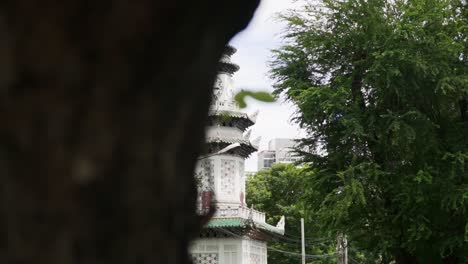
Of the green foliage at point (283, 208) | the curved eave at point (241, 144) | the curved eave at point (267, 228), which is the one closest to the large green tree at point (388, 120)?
the curved eave at point (241, 144)

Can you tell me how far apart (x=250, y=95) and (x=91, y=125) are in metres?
0.99

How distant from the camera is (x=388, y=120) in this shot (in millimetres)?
18375

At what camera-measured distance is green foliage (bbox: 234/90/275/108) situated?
2004 mm

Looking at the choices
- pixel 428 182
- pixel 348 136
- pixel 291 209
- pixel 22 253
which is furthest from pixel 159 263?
pixel 291 209

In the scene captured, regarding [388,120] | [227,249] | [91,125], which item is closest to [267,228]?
[227,249]

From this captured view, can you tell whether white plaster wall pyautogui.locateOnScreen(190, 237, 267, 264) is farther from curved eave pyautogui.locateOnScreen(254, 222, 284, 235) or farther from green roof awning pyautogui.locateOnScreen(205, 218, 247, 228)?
curved eave pyautogui.locateOnScreen(254, 222, 284, 235)

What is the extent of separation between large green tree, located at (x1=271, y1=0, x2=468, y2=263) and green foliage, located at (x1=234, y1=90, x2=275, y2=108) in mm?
15682

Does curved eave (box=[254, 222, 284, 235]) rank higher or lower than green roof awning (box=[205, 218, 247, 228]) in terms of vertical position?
higher

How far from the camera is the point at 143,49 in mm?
1168

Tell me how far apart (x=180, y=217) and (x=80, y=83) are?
1.14ft

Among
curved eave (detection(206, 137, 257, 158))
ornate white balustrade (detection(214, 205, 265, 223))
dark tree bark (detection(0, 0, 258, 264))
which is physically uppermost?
curved eave (detection(206, 137, 257, 158))

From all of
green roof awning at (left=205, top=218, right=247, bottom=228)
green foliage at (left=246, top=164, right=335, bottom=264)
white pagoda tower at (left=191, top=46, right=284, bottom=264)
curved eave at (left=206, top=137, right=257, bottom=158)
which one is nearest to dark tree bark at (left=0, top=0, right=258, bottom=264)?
white pagoda tower at (left=191, top=46, right=284, bottom=264)

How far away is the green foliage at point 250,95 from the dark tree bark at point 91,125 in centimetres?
73

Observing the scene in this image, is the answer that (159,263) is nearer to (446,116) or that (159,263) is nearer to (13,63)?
(13,63)
